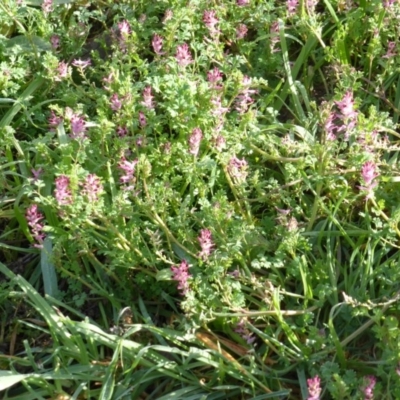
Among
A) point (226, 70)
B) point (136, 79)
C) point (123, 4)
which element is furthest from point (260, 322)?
point (123, 4)

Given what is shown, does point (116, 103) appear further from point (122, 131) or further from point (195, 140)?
point (195, 140)

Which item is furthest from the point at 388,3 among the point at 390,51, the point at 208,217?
the point at 208,217

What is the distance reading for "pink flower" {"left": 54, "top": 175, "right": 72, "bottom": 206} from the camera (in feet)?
8.13

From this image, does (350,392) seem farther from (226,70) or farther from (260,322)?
(226,70)

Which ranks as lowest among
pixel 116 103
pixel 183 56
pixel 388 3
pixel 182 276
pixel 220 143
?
pixel 182 276

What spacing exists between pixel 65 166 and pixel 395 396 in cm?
132

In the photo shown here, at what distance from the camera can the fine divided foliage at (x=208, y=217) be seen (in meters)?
2.60

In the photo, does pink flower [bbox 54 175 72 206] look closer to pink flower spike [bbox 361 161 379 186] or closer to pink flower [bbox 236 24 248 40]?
pink flower spike [bbox 361 161 379 186]

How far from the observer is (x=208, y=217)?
8.88 feet

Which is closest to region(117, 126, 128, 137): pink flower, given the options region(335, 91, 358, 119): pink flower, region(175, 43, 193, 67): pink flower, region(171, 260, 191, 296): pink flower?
region(175, 43, 193, 67): pink flower

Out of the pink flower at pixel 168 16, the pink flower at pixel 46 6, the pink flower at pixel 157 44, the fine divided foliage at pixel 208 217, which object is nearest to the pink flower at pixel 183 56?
the fine divided foliage at pixel 208 217

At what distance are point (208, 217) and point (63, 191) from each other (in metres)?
0.53

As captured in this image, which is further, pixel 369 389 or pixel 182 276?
pixel 182 276

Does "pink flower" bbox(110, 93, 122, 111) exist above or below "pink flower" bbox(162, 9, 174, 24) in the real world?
below
